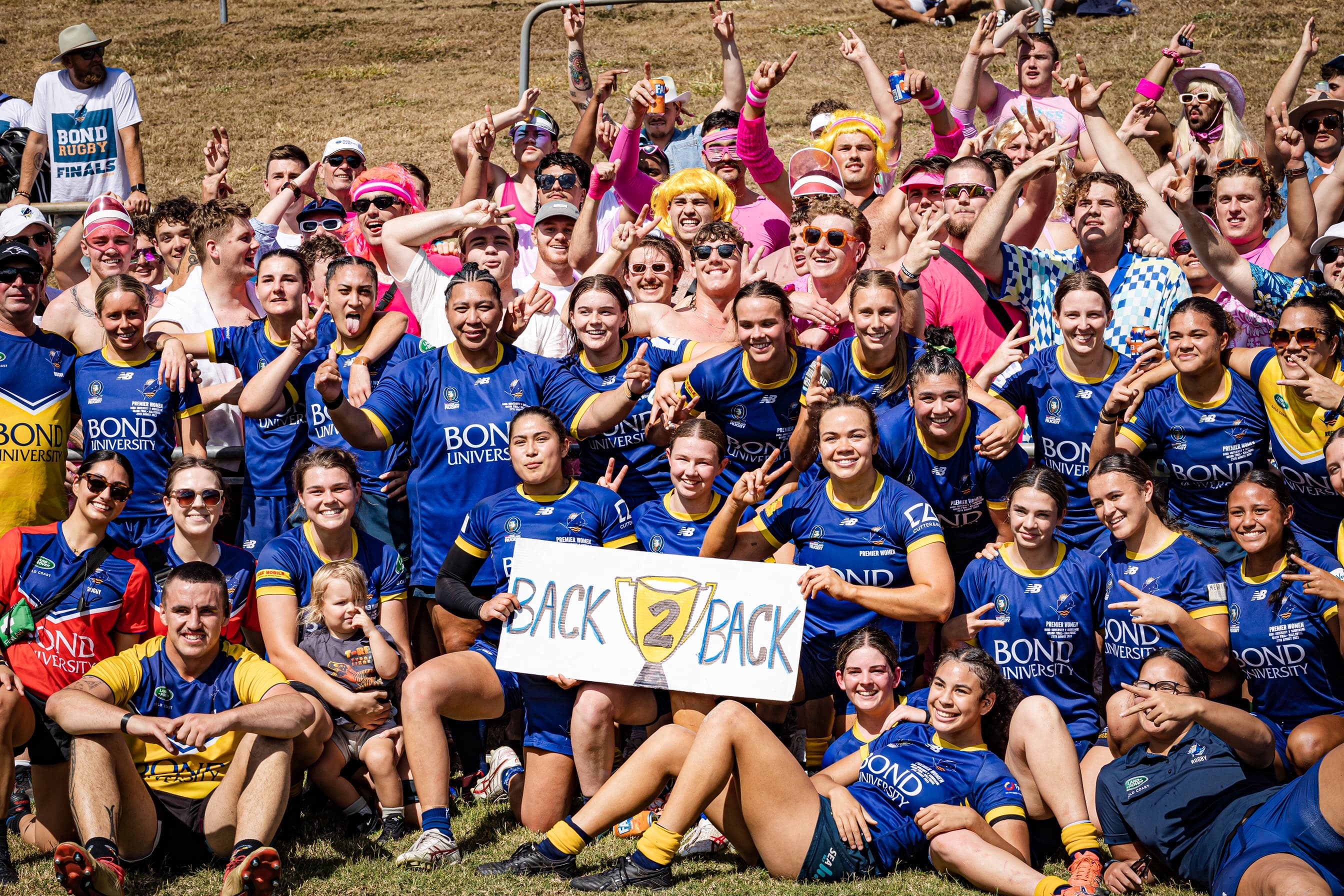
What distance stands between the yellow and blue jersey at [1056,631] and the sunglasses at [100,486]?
421 cm

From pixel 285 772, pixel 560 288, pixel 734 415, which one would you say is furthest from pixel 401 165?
pixel 285 772

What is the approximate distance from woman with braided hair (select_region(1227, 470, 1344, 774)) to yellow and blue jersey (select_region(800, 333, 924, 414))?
68.8 inches

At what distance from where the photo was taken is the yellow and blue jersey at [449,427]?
23.3ft

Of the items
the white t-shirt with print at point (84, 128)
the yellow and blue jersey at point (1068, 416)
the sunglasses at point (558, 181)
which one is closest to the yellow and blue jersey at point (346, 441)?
the sunglasses at point (558, 181)

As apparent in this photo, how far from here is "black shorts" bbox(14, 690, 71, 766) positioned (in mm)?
6223

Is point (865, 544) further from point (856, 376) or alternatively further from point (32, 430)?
point (32, 430)

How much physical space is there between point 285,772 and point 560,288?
3778 mm

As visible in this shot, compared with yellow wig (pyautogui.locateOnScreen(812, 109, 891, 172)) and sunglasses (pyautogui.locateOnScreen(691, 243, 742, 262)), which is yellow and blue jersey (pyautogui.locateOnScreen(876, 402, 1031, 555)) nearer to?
sunglasses (pyautogui.locateOnScreen(691, 243, 742, 262))

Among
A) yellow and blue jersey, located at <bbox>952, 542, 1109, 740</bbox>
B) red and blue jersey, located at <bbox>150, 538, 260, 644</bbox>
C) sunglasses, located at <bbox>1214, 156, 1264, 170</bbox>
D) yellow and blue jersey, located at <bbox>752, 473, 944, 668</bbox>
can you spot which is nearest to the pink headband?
red and blue jersey, located at <bbox>150, 538, 260, 644</bbox>

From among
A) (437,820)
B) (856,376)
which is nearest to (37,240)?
(437,820)

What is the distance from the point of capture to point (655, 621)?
21.4 ft

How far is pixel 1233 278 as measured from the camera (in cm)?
734

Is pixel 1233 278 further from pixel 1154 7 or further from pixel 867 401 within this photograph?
pixel 1154 7

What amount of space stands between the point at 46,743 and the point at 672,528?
3090 mm
